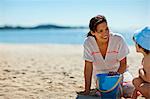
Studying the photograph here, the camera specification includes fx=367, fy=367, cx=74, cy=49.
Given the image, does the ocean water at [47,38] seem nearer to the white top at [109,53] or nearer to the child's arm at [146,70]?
the white top at [109,53]

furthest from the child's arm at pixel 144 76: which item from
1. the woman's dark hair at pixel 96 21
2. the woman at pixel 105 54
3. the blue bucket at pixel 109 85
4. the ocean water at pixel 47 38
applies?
the ocean water at pixel 47 38

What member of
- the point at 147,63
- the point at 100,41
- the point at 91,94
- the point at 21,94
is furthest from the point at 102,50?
the point at 21,94

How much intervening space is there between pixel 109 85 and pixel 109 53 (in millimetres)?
466

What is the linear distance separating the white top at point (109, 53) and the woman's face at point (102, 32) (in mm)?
141

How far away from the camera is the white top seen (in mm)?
4062

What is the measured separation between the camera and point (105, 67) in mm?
4113

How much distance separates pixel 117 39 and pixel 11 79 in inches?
71.3

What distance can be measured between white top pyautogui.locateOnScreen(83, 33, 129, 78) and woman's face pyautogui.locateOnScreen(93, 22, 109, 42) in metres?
0.14

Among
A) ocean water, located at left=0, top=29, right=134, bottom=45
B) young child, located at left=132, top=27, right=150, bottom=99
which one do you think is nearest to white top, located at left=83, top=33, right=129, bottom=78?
young child, located at left=132, top=27, right=150, bottom=99

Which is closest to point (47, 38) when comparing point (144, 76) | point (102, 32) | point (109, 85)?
point (102, 32)

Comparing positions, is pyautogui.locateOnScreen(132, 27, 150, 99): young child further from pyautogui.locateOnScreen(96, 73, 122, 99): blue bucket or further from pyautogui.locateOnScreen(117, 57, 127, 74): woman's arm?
pyautogui.locateOnScreen(117, 57, 127, 74): woman's arm

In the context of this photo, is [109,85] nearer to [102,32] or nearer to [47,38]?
[102,32]

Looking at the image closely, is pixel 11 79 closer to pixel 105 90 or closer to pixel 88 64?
pixel 88 64

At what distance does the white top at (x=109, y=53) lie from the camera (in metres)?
4.06
